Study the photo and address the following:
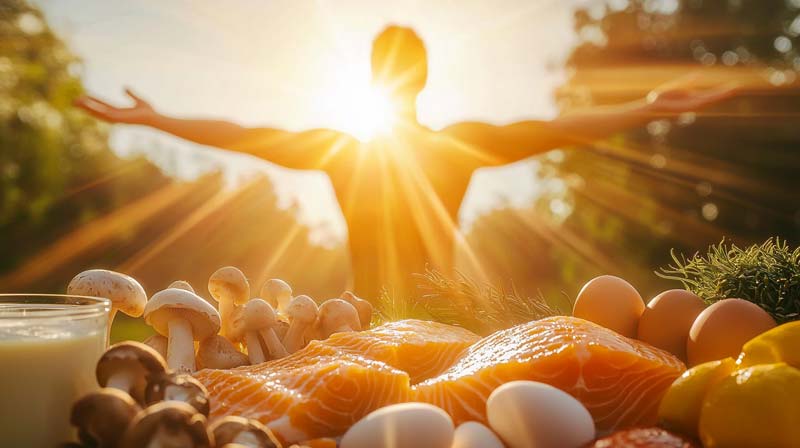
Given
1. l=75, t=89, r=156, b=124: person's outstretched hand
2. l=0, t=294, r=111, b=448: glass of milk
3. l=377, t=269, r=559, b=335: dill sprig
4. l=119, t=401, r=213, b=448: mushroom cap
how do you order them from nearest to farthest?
l=119, t=401, r=213, b=448: mushroom cap → l=0, t=294, r=111, b=448: glass of milk → l=377, t=269, r=559, b=335: dill sprig → l=75, t=89, r=156, b=124: person's outstretched hand

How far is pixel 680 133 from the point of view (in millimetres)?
18438

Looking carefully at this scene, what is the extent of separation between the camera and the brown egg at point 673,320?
6.49 ft

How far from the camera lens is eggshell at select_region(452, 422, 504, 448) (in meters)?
Result: 1.37

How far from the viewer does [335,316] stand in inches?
90.9

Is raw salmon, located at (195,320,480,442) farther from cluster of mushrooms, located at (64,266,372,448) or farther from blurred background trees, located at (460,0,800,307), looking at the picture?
blurred background trees, located at (460,0,800,307)

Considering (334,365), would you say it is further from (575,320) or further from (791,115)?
(791,115)

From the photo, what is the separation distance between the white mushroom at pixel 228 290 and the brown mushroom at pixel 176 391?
953 millimetres

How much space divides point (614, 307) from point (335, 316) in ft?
2.86

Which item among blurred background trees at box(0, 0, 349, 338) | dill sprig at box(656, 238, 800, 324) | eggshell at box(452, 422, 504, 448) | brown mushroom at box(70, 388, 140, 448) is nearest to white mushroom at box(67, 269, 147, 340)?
brown mushroom at box(70, 388, 140, 448)

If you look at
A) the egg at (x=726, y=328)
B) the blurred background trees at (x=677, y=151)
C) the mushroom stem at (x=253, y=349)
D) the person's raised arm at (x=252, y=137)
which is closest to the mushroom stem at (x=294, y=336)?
the mushroom stem at (x=253, y=349)

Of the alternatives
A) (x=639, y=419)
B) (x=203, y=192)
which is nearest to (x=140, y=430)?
(x=639, y=419)

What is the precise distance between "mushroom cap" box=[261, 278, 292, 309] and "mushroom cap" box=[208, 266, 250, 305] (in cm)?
19

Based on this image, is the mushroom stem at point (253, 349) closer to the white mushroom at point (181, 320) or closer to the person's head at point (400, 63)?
the white mushroom at point (181, 320)

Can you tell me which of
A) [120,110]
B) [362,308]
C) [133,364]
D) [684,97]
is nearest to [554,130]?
[684,97]
